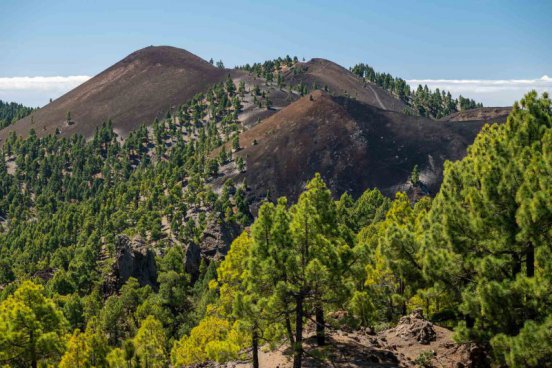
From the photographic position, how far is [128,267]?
313ft

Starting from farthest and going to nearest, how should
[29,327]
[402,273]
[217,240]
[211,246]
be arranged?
[217,240] < [211,246] < [29,327] < [402,273]

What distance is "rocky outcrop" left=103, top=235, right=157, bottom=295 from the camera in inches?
3757

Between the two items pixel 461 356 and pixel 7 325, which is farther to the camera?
pixel 7 325

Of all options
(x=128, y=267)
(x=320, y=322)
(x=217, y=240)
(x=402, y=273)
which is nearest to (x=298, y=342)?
(x=320, y=322)

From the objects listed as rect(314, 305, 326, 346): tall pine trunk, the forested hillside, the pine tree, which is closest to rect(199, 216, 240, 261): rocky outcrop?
the forested hillside

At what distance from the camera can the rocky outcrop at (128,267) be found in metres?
95.4

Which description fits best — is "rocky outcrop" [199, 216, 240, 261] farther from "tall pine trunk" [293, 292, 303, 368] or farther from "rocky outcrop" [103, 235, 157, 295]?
"tall pine trunk" [293, 292, 303, 368]

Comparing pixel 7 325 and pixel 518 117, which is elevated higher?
pixel 518 117

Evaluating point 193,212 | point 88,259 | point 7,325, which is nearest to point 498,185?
point 7,325

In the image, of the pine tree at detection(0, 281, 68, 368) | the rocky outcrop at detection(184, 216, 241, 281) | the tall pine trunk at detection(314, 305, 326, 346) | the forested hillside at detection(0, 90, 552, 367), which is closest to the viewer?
the forested hillside at detection(0, 90, 552, 367)

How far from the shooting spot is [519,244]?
64.6 feet

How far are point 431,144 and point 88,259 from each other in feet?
467

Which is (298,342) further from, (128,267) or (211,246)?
(211,246)

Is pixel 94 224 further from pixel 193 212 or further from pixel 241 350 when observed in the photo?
pixel 241 350
